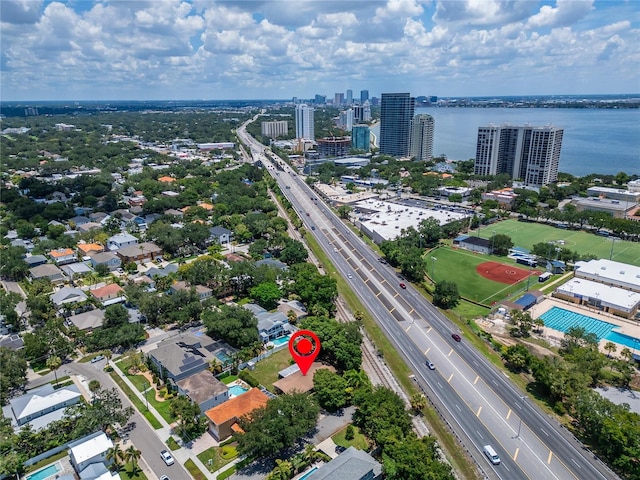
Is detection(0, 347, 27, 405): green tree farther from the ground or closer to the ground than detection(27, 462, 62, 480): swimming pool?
farther from the ground

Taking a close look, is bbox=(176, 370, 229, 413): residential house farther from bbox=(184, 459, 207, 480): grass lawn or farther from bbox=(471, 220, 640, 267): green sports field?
bbox=(471, 220, 640, 267): green sports field

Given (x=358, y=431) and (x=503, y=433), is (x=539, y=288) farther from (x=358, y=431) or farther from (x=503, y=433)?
(x=358, y=431)

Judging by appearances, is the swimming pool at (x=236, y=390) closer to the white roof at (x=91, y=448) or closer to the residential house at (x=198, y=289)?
the white roof at (x=91, y=448)

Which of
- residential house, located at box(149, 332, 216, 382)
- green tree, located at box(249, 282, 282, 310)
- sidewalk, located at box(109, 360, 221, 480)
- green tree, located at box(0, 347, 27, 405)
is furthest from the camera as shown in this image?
green tree, located at box(249, 282, 282, 310)

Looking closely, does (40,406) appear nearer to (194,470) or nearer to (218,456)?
(194,470)

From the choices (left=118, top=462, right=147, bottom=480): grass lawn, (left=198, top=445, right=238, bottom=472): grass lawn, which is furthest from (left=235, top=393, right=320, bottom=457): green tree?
(left=118, top=462, right=147, bottom=480): grass lawn

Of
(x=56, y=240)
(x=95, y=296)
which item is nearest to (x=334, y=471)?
(x=95, y=296)
